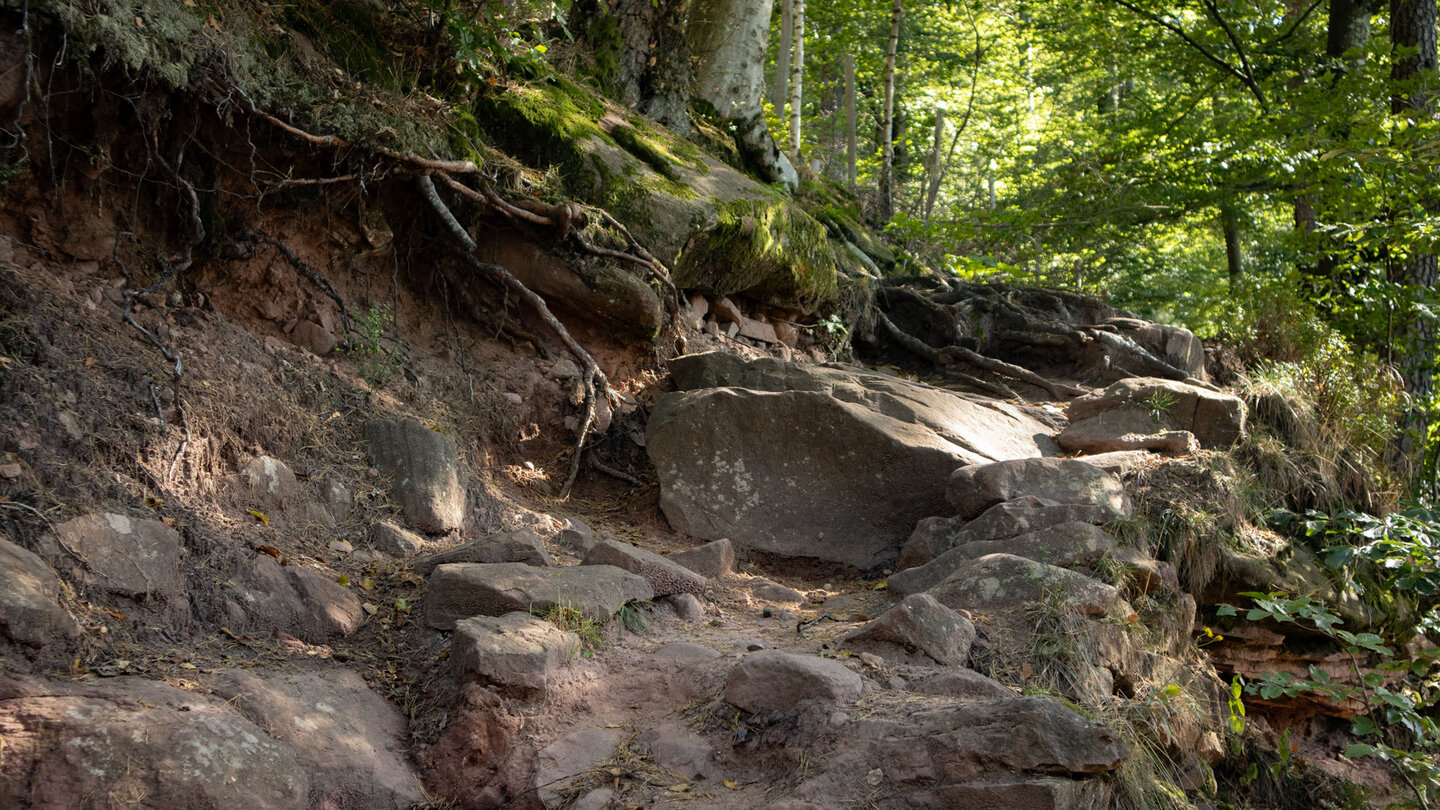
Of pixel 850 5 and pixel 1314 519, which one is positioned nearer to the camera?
pixel 1314 519

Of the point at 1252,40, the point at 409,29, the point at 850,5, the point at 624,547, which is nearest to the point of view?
the point at 624,547

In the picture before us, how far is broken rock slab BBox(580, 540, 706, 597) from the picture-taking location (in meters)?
4.36

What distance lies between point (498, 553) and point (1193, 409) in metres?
4.88

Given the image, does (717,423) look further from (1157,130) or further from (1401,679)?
(1157,130)

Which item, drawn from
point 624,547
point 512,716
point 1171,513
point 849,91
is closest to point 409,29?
point 624,547

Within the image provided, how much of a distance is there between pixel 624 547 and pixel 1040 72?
680 inches

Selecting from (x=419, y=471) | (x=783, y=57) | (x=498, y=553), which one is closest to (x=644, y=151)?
(x=419, y=471)

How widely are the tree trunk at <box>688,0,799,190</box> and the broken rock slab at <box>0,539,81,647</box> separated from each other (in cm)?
783

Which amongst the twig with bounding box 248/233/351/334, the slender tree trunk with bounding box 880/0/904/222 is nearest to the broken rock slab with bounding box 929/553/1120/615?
the twig with bounding box 248/233/351/334

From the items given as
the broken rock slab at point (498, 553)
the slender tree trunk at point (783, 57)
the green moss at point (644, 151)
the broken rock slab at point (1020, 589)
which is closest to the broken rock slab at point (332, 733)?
the broken rock slab at point (498, 553)

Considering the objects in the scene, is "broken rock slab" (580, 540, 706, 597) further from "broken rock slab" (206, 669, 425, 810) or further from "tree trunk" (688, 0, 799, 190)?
"tree trunk" (688, 0, 799, 190)

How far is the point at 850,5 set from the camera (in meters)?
14.3

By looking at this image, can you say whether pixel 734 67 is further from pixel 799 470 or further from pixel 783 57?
pixel 799 470

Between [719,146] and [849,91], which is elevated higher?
[849,91]
